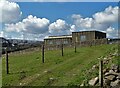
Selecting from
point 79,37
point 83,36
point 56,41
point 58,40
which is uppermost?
point 83,36

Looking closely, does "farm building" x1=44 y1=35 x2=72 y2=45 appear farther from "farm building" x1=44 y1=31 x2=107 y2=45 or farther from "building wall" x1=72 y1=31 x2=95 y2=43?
"building wall" x1=72 y1=31 x2=95 y2=43

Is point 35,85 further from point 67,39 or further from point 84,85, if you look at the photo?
point 67,39

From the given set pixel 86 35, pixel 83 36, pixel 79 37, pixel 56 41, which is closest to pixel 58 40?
pixel 56 41

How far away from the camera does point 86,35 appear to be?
2655 inches

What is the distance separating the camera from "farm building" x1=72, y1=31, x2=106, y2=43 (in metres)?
66.1

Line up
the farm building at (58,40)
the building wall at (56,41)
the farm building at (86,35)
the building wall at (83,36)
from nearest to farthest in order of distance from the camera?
the farm building at (86,35) < the building wall at (83,36) < the farm building at (58,40) < the building wall at (56,41)

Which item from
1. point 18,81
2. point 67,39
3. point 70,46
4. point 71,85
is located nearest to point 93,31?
point 67,39

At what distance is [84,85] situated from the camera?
15086mm

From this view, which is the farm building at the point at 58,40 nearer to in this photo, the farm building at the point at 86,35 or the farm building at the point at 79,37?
the farm building at the point at 79,37

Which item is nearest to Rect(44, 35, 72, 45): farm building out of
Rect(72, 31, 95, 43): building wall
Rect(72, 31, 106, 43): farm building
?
Rect(72, 31, 95, 43): building wall

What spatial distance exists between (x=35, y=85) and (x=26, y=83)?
4.08 ft

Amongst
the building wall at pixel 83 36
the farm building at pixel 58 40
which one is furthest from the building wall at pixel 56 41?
the building wall at pixel 83 36

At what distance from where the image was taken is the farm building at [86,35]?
66.1 meters

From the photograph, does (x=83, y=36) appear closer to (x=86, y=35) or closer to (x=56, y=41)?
(x=86, y=35)
